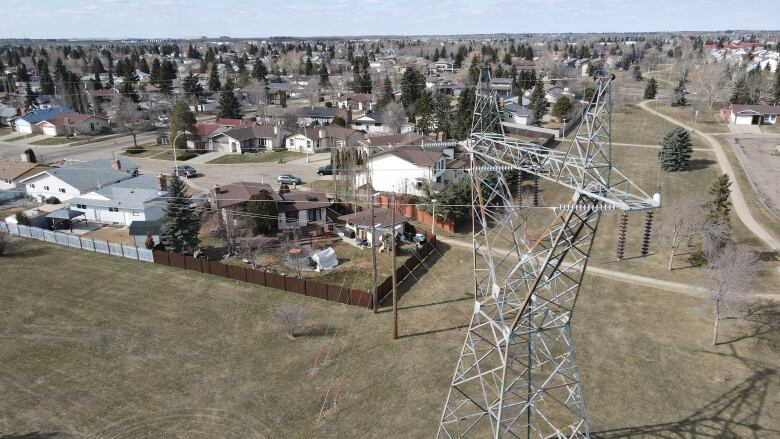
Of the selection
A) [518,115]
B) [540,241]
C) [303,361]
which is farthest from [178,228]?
[518,115]

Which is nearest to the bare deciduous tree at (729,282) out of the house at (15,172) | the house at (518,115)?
the house at (518,115)

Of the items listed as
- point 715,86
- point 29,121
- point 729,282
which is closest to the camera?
point 729,282

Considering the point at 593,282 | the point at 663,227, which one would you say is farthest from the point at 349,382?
the point at 663,227

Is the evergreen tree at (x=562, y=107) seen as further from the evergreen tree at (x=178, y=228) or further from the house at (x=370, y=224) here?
the evergreen tree at (x=178, y=228)

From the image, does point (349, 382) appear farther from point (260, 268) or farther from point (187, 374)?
point (260, 268)

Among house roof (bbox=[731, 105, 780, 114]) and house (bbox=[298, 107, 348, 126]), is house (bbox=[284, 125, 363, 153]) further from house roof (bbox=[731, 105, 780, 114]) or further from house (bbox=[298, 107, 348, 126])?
house roof (bbox=[731, 105, 780, 114])

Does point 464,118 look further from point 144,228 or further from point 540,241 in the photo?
point 540,241

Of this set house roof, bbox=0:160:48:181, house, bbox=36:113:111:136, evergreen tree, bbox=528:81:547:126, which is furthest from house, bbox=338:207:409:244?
house, bbox=36:113:111:136
